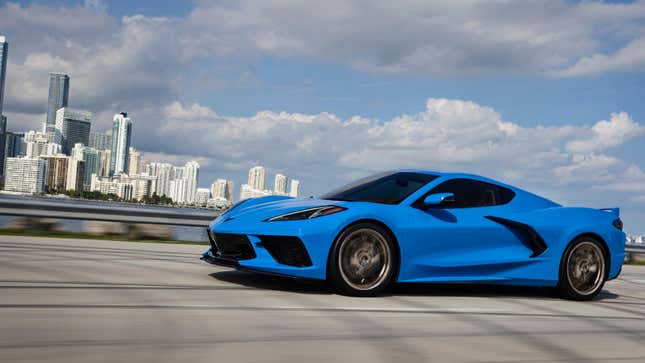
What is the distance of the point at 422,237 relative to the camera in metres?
6.12

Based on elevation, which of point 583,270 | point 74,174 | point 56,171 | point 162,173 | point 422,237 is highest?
point 162,173

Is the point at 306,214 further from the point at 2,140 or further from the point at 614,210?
the point at 2,140

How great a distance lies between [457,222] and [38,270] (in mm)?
3866

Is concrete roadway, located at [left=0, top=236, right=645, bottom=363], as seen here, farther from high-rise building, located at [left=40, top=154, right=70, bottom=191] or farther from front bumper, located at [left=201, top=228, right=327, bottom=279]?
high-rise building, located at [left=40, top=154, right=70, bottom=191]

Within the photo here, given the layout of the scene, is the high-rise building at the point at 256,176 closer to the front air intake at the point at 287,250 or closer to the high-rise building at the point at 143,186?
the high-rise building at the point at 143,186

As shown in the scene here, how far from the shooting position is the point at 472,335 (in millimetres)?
4449

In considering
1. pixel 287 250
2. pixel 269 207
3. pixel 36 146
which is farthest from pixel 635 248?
pixel 36 146

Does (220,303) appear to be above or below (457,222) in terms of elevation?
below

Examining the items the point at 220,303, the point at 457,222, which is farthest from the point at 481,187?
the point at 220,303

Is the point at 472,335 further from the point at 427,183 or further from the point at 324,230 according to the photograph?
the point at 427,183

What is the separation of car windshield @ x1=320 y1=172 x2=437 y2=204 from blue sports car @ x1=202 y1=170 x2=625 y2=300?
0.01 m

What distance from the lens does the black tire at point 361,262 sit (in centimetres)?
577

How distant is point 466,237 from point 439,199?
1.91 feet

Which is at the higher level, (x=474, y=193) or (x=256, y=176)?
(x=256, y=176)
